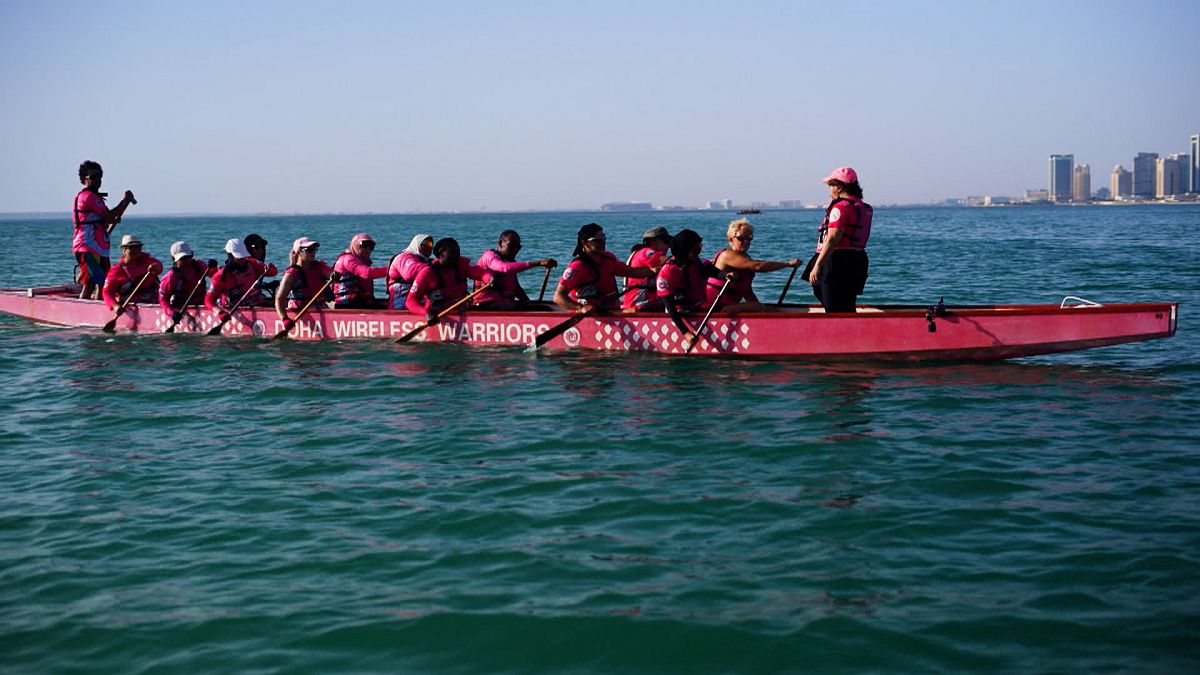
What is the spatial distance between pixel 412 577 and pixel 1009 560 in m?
3.92

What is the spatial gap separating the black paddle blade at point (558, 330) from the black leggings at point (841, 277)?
3.37m

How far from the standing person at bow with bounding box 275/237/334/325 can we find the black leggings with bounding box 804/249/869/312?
8.04 meters

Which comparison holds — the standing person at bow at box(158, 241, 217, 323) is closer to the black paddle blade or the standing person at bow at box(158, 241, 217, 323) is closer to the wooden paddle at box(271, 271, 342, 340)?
the wooden paddle at box(271, 271, 342, 340)

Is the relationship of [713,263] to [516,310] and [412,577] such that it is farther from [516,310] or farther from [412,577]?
[412,577]

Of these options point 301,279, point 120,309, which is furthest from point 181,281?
point 301,279

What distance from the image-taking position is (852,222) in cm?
1434

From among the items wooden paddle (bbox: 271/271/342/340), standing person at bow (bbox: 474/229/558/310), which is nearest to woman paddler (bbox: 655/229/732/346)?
standing person at bow (bbox: 474/229/558/310)

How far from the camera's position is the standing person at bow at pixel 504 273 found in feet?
56.1

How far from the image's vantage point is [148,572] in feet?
26.2

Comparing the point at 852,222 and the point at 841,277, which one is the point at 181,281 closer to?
the point at 841,277

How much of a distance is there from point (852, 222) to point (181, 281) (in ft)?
39.3

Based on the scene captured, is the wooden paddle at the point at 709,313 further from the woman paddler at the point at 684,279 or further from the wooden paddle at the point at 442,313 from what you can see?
the wooden paddle at the point at 442,313

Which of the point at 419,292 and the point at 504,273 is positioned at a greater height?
the point at 504,273

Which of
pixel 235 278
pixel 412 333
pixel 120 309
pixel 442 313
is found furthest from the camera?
pixel 120 309
